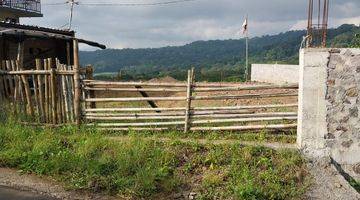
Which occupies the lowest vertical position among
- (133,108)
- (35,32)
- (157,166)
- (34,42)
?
(157,166)

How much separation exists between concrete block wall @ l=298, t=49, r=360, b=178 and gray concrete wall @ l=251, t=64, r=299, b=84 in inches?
537

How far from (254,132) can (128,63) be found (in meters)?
82.4

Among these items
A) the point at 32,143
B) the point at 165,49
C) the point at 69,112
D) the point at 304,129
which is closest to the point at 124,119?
the point at 69,112

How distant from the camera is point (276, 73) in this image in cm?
2439

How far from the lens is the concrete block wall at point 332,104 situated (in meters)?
7.13

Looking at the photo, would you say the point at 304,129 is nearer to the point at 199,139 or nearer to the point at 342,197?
the point at 342,197

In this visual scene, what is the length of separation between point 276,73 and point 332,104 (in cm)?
1749

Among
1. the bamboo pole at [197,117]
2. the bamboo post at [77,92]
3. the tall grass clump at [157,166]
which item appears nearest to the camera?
the tall grass clump at [157,166]

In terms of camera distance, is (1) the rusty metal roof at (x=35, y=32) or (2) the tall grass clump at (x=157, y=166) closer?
(2) the tall grass clump at (x=157, y=166)

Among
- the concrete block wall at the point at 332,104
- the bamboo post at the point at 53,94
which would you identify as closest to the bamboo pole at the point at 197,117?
the bamboo post at the point at 53,94

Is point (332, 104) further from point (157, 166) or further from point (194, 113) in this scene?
point (157, 166)

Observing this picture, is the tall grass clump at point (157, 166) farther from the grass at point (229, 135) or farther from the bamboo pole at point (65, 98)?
the bamboo pole at point (65, 98)

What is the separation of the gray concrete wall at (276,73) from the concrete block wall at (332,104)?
537 inches

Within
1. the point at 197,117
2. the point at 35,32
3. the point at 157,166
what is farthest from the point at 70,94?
the point at 35,32
